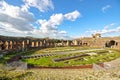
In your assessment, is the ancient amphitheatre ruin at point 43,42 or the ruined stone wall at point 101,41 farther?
the ruined stone wall at point 101,41

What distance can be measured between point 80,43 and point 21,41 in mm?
31735

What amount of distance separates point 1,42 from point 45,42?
2585cm

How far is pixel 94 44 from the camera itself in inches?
2771

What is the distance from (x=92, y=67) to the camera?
934 inches

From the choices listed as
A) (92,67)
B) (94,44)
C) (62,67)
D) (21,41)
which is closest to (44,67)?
(62,67)

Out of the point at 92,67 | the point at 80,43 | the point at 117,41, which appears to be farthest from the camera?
the point at 80,43

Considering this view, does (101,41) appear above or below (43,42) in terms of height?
above

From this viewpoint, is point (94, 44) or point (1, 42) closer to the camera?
point (1, 42)

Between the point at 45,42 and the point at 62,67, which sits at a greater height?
the point at 45,42

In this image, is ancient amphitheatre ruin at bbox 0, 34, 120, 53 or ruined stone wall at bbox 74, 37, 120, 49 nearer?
ancient amphitheatre ruin at bbox 0, 34, 120, 53

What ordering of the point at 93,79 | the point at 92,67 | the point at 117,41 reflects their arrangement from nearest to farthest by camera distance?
the point at 93,79, the point at 92,67, the point at 117,41

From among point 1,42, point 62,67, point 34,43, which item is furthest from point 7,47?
point 62,67

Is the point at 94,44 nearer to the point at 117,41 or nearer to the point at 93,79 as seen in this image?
the point at 117,41

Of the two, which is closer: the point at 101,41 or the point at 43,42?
the point at 101,41
